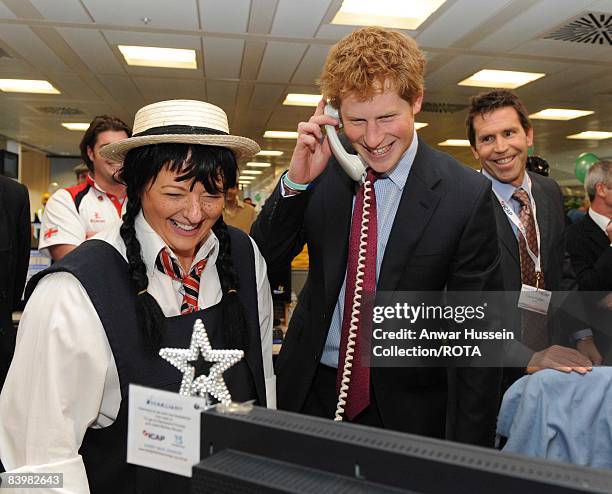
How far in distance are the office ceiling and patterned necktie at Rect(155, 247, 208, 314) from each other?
160 inches

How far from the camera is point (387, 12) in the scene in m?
5.31

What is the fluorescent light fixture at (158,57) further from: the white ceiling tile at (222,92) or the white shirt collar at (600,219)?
the white shirt collar at (600,219)

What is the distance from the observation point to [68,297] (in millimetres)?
1157

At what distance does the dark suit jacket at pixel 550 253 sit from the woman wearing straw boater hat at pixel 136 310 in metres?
1.12

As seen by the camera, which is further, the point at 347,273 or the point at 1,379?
the point at 1,379

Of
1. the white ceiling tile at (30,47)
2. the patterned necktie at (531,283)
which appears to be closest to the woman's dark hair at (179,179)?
the patterned necktie at (531,283)

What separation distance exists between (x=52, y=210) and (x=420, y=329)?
7.75ft

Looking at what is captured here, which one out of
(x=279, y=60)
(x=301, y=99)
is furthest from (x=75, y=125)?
(x=279, y=60)

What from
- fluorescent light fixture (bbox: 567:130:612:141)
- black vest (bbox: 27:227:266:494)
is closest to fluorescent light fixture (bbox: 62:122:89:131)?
fluorescent light fixture (bbox: 567:130:612:141)

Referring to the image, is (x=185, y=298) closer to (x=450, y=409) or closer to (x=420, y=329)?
(x=420, y=329)

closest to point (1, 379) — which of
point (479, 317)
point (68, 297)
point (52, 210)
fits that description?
point (52, 210)

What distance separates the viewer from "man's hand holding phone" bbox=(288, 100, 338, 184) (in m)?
1.57

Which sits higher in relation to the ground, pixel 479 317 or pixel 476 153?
pixel 476 153

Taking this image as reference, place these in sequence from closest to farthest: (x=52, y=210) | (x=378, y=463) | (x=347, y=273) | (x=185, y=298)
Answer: (x=378, y=463), (x=185, y=298), (x=347, y=273), (x=52, y=210)
